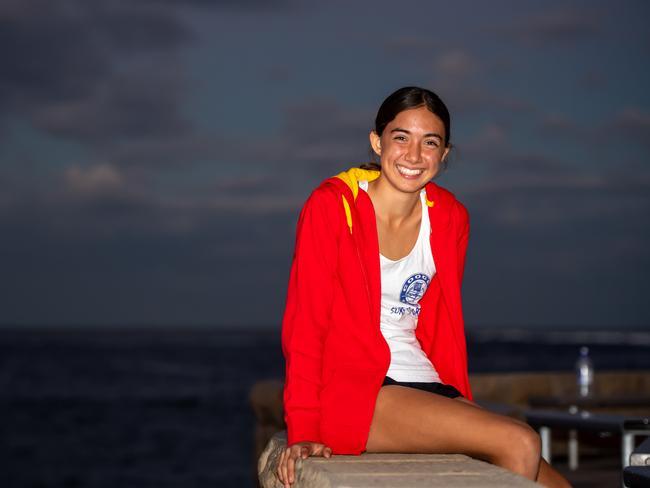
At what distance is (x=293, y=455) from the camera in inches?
113

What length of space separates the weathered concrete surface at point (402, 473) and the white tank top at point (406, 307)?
0.32 metres

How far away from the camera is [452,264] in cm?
330

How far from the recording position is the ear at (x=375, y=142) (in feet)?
11.0

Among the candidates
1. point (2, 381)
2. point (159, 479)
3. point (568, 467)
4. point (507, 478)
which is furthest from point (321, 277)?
point (2, 381)

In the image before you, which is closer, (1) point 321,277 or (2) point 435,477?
(2) point 435,477

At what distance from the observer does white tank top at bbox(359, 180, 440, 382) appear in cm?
312

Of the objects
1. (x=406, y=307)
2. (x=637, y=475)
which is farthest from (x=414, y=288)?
(x=637, y=475)

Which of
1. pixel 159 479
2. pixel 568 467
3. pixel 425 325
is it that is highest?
pixel 425 325

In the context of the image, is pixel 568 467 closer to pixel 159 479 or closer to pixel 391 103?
pixel 391 103

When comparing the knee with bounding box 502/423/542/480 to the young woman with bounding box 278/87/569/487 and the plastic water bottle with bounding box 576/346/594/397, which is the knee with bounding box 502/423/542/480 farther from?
the plastic water bottle with bounding box 576/346/594/397

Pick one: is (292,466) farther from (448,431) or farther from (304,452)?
(448,431)

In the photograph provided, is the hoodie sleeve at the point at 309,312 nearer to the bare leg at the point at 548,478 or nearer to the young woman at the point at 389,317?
the young woman at the point at 389,317

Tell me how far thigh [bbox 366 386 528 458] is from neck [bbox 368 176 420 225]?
57 centimetres

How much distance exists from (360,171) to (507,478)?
1.23 meters
